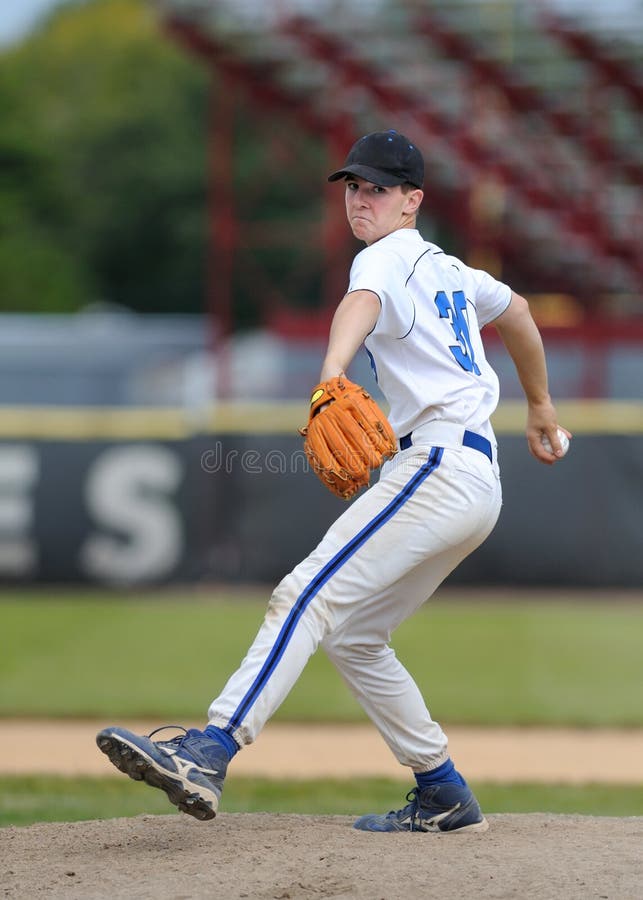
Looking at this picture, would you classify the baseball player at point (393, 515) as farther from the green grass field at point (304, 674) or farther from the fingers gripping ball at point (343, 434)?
the green grass field at point (304, 674)

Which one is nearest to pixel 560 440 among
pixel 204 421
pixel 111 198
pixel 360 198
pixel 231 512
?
pixel 360 198

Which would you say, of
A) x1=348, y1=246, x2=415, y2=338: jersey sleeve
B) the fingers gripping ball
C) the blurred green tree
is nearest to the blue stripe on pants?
the fingers gripping ball

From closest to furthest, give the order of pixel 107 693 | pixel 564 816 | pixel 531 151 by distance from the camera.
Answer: pixel 564 816
pixel 107 693
pixel 531 151

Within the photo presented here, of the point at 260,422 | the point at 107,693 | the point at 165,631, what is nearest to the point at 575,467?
the point at 260,422

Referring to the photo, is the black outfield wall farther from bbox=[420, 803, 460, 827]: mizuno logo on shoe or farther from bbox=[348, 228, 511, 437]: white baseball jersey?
bbox=[348, 228, 511, 437]: white baseball jersey

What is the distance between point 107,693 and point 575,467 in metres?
5.12

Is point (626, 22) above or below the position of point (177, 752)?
above

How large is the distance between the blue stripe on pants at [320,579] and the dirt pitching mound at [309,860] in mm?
379

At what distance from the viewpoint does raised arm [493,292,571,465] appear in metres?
4.16

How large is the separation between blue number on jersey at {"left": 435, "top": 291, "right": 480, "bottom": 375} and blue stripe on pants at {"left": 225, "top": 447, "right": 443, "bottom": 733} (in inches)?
10.1

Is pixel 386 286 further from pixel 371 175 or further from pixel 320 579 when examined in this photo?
pixel 320 579

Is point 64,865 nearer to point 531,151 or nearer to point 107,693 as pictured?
point 107,693

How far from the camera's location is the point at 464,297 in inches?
156

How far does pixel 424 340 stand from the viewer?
12.5ft
